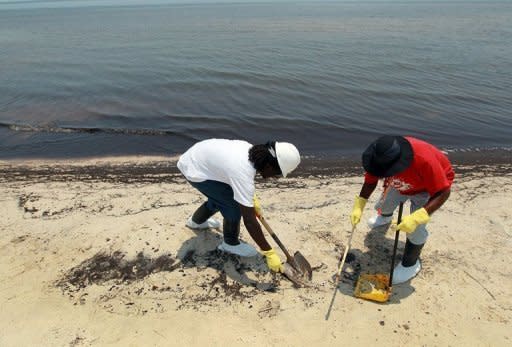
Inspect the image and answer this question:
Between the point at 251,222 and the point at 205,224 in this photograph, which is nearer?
the point at 251,222

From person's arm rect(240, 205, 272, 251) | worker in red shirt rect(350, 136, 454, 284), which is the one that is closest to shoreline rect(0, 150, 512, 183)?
worker in red shirt rect(350, 136, 454, 284)

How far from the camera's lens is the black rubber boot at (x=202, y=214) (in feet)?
14.0

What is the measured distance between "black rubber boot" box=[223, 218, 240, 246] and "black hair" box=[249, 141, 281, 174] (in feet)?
3.27

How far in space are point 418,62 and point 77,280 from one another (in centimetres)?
1736

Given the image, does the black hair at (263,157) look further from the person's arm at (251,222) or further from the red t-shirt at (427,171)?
the red t-shirt at (427,171)

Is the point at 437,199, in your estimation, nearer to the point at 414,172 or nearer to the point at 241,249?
the point at 414,172

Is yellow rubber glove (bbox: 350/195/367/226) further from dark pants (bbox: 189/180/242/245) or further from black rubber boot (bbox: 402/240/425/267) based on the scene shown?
dark pants (bbox: 189/180/242/245)

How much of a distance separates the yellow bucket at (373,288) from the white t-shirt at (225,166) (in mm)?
1578

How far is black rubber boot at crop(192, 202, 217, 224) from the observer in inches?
168

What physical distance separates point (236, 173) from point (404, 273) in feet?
7.14

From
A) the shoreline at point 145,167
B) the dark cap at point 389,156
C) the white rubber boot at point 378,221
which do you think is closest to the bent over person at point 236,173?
the dark cap at point 389,156

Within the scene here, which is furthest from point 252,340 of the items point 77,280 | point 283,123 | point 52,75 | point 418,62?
point 418,62

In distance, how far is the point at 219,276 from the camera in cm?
396

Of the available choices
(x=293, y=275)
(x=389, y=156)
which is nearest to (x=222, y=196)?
(x=293, y=275)
